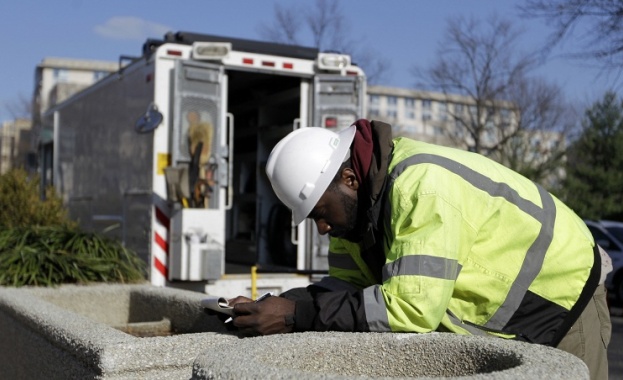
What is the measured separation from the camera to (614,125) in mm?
34125

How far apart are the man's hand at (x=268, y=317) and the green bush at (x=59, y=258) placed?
11.1 feet

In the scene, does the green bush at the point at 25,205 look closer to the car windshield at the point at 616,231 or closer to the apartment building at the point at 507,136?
the car windshield at the point at 616,231

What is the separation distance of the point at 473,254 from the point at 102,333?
4.48 ft

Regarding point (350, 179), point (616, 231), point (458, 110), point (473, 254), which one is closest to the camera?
point (473, 254)

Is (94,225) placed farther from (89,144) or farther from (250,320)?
(250,320)

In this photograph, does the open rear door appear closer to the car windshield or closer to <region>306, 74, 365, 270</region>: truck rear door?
<region>306, 74, 365, 270</region>: truck rear door

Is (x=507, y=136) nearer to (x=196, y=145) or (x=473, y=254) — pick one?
(x=196, y=145)

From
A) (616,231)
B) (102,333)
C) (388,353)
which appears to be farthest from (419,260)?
(616,231)

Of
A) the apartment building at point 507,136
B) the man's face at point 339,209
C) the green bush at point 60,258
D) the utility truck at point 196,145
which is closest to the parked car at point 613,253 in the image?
the utility truck at point 196,145

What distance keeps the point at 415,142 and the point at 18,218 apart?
22.3 ft

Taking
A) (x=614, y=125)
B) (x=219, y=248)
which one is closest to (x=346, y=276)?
(x=219, y=248)

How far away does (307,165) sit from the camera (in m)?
2.68

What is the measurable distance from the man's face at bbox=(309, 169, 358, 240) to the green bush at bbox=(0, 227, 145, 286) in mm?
3467

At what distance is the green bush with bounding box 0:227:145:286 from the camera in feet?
19.3
